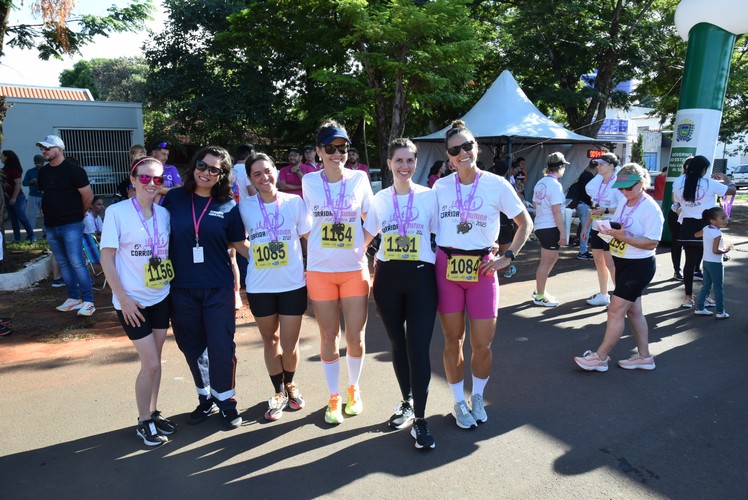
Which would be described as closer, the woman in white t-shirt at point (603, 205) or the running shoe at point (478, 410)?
the running shoe at point (478, 410)

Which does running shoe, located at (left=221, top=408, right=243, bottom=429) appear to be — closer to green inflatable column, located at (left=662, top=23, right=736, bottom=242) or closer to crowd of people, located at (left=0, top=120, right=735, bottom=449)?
crowd of people, located at (left=0, top=120, right=735, bottom=449)

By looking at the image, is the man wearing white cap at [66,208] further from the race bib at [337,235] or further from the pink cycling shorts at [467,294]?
the pink cycling shorts at [467,294]

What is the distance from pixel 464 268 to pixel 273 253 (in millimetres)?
1306

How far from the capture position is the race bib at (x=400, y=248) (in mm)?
3479

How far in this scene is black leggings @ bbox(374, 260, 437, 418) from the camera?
3.50 m

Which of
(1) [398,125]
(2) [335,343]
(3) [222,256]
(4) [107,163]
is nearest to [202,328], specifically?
(3) [222,256]

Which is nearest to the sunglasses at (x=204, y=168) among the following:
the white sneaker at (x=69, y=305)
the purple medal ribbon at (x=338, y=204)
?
the purple medal ribbon at (x=338, y=204)

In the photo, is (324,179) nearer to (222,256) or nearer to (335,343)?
(222,256)

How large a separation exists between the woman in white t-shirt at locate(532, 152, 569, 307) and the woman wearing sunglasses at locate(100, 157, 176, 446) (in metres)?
4.66

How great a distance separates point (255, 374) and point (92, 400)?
1.30 metres

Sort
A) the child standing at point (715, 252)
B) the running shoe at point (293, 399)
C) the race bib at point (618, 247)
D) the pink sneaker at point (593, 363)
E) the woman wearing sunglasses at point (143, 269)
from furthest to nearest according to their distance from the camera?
the child standing at point (715, 252) < the pink sneaker at point (593, 363) < the race bib at point (618, 247) < the running shoe at point (293, 399) < the woman wearing sunglasses at point (143, 269)

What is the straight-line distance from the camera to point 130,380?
Answer: 4.72 meters

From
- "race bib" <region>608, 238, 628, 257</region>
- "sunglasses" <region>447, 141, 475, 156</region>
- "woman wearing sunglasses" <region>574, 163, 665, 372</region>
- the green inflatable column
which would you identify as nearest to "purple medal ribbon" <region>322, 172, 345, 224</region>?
"sunglasses" <region>447, 141, 475, 156</region>

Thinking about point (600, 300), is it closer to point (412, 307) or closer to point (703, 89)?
point (412, 307)
